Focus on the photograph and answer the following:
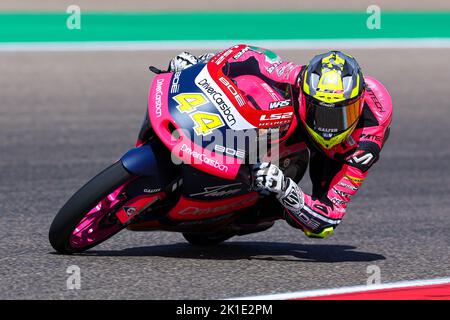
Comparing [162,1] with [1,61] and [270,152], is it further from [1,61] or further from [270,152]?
[270,152]

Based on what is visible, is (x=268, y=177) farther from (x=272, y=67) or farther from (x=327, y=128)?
(x=272, y=67)

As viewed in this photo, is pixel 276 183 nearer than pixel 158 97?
Yes

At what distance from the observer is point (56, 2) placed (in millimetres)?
22203

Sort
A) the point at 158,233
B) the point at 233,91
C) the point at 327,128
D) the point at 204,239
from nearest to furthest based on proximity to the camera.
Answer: the point at 327,128 < the point at 233,91 < the point at 204,239 < the point at 158,233

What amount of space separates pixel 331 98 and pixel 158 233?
2.11 m

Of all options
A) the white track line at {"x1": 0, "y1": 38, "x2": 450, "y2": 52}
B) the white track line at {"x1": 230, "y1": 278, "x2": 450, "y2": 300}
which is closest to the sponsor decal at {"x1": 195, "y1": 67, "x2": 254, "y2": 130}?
the white track line at {"x1": 230, "y1": 278, "x2": 450, "y2": 300}

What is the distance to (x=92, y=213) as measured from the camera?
6.27 meters

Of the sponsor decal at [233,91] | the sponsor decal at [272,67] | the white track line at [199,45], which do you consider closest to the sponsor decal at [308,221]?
the sponsor decal at [233,91]

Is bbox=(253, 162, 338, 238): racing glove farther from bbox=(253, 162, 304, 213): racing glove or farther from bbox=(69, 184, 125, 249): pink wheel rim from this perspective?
bbox=(69, 184, 125, 249): pink wheel rim

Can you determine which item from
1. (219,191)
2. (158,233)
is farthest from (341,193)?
(158,233)

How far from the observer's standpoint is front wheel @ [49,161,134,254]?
6.12m
